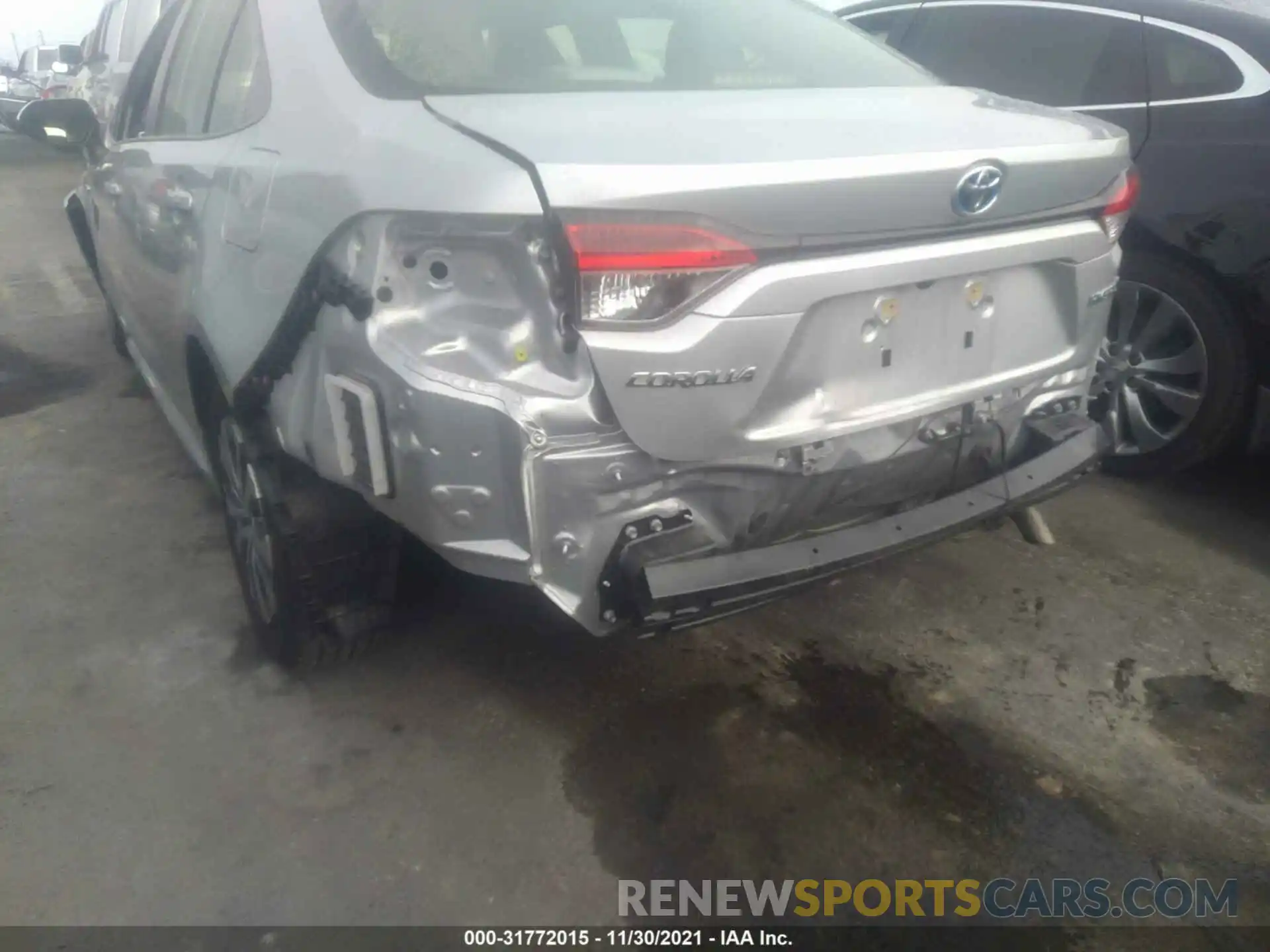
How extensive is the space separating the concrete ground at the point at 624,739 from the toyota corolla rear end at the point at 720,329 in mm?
581

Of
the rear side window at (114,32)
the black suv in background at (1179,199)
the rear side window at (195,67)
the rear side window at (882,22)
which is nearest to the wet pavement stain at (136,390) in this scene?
the rear side window at (195,67)

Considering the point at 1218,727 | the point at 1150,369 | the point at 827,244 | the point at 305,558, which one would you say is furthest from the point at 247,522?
the point at 1150,369

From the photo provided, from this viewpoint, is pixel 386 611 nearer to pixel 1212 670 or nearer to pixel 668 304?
pixel 668 304

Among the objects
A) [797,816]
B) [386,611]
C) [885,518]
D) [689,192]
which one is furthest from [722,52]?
[797,816]

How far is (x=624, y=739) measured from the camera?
2510 millimetres

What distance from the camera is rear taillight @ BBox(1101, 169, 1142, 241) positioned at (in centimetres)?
235

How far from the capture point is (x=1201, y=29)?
3465 millimetres

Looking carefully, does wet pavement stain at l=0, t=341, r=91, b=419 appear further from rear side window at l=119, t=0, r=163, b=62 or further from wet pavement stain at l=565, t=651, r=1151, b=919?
wet pavement stain at l=565, t=651, r=1151, b=919

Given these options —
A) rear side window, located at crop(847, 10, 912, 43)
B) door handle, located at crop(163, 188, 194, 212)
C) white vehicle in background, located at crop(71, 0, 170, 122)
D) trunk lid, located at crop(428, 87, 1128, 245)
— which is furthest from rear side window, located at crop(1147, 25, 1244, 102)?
white vehicle in background, located at crop(71, 0, 170, 122)

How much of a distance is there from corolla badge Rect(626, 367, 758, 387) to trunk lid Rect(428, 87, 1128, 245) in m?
0.25

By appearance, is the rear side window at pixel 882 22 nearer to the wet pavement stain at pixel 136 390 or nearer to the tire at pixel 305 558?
the tire at pixel 305 558

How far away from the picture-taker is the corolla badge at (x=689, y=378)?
1.77m

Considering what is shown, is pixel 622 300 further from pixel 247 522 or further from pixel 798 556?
pixel 247 522

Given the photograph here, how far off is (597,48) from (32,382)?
4080 mm
